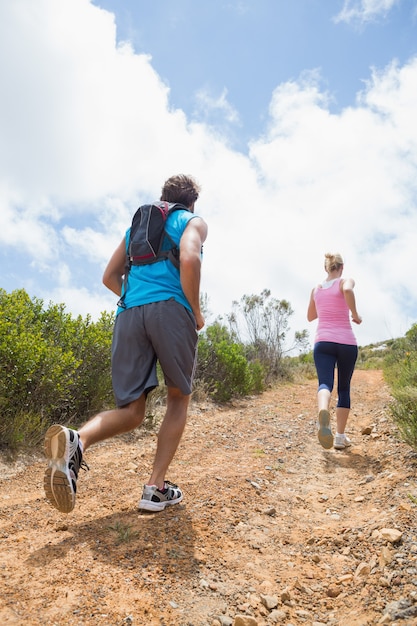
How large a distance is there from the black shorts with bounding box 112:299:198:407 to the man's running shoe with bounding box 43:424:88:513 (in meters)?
0.42

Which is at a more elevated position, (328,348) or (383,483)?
(328,348)

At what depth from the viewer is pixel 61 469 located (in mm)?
2359

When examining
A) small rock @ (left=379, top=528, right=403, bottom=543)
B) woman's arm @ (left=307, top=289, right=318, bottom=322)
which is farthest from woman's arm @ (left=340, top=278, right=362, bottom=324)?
small rock @ (left=379, top=528, right=403, bottom=543)

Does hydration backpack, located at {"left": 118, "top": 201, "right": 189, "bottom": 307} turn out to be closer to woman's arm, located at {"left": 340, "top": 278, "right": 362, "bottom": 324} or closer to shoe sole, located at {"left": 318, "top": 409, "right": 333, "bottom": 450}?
shoe sole, located at {"left": 318, "top": 409, "right": 333, "bottom": 450}

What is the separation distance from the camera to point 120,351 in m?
2.85

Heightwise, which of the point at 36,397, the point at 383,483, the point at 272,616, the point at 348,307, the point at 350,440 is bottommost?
the point at 272,616

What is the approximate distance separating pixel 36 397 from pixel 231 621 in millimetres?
3351

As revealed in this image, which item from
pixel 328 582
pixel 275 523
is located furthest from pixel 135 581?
pixel 275 523

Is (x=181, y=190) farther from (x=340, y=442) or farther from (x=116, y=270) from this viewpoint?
(x=340, y=442)

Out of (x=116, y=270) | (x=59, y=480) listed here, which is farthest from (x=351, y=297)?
(x=59, y=480)

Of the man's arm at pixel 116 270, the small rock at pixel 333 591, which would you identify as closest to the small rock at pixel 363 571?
the small rock at pixel 333 591

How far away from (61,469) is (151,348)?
0.82 m

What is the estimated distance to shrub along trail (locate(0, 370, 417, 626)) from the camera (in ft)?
6.53

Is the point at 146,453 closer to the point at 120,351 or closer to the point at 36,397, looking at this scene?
the point at 36,397
